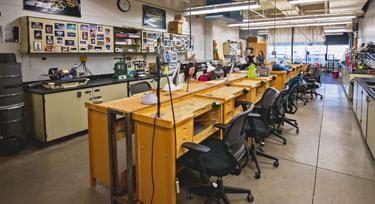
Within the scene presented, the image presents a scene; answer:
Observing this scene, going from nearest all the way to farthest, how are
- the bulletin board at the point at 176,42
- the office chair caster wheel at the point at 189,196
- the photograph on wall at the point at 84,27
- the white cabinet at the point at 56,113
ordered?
the office chair caster wheel at the point at 189,196 → the white cabinet at the point at 56,113 → the photograph on wall at the point at 84,27 → the bulletin board at the point at 176,42

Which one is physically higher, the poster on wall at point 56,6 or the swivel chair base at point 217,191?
the poster on wall at point 56,6

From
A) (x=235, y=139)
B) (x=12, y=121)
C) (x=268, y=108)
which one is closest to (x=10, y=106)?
(x=12, y=121)

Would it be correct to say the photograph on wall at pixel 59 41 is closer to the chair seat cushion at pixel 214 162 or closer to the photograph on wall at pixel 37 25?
the photograph on wall at pixel 37 25

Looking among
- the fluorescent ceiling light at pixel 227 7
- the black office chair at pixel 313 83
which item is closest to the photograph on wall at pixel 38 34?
the fluorescent ceiling light at pixel 227 7

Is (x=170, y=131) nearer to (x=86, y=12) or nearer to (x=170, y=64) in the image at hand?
(x=170, y=64)

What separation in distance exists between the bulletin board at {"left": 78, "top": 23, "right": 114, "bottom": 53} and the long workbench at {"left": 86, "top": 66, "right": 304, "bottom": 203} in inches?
91.8

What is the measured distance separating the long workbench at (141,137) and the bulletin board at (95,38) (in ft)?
7.65

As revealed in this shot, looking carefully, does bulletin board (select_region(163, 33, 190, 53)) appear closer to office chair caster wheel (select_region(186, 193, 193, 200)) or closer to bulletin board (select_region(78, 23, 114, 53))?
bulletin board (select_region(78, 23, 114, 53))

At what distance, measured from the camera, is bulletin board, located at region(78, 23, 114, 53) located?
4.42 m

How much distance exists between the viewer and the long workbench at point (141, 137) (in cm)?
197

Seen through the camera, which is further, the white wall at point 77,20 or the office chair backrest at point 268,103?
the white wall at point 77,20

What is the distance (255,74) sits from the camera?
15.8 ft

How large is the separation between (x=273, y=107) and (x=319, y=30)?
12800 mm

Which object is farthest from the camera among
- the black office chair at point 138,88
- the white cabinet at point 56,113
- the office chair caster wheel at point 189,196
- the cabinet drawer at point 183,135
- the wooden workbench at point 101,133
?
the black office chair at point 138,88
